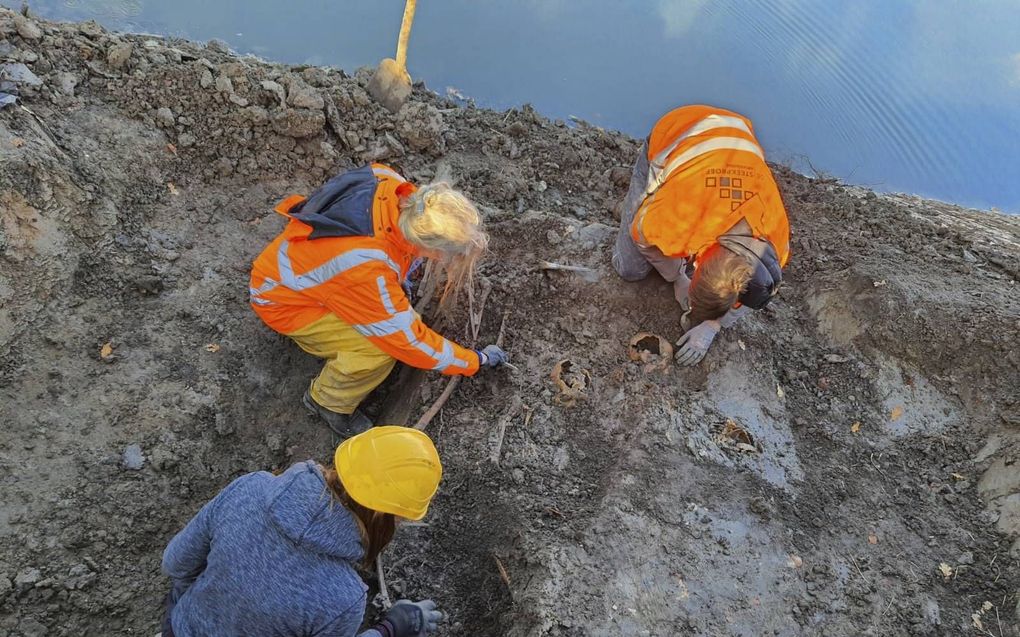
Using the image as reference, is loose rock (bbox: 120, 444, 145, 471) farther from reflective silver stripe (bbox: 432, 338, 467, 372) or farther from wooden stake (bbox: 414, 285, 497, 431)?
reflective silver stripe (bbox: 432, 338, 467, 372)

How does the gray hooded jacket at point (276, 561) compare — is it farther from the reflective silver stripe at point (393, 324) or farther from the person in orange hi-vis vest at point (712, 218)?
the person in orange hi-vis vest at point (712, 218)

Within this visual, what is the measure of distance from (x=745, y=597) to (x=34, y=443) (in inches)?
132

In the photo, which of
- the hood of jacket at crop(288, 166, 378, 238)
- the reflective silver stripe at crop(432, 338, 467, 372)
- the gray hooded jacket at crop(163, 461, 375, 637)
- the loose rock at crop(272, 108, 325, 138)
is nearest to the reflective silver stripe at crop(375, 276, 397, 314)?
the hood of jacket at crop(288, 166, 378, 238)

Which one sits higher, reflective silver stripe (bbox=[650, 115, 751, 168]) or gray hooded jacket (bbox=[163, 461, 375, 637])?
reflective silver stripe (bbox=[650, 115, 751, 168])

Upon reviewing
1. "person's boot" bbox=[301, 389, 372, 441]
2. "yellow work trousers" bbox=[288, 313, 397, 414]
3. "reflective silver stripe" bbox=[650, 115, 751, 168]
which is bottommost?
"person's boot" bbox=[301, 389, 372, 441]

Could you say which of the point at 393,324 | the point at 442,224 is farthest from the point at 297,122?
the point at 442,224

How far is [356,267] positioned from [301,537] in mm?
1301

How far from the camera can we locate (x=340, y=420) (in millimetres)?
3627

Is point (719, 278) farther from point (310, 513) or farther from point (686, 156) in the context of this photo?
point (310, 513)

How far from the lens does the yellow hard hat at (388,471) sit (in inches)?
78.1

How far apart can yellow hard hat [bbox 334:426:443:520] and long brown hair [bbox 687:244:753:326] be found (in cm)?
142

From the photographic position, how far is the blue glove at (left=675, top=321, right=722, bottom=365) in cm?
341

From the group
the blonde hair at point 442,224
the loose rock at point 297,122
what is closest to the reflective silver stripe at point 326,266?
the blonde hair at point 442,224

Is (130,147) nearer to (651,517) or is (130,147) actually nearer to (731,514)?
(651,517)
